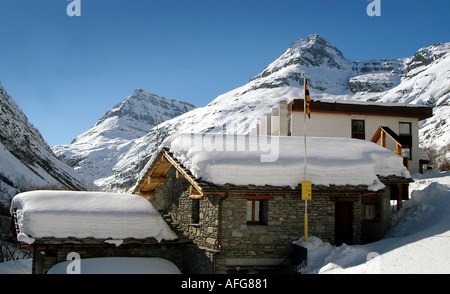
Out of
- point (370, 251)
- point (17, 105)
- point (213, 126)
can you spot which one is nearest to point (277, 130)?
point (370, 251)

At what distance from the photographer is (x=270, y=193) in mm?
12742

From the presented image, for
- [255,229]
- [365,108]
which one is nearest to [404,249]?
[255,229]

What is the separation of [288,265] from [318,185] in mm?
2585

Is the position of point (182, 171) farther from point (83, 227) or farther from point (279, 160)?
point (83, 227)

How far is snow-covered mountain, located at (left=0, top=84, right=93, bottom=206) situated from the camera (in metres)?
45.4

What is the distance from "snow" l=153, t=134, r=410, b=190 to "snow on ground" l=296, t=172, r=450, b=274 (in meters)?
1.33

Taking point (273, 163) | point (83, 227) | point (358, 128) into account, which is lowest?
point (83, 227)

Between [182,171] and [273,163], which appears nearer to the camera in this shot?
[273,163]

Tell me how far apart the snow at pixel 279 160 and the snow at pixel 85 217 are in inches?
105

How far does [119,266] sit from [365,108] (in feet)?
62.7

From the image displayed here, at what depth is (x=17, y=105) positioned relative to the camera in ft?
225

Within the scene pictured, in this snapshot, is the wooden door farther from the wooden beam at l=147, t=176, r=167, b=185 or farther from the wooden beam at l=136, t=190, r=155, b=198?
the wooden beam at l=136, t=190, r=155, b=198
